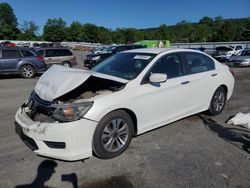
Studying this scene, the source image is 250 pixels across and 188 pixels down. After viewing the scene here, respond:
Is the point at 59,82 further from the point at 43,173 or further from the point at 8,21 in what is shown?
the point at 8,21

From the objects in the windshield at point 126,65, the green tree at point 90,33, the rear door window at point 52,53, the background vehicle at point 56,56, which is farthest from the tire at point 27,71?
the green tree at point 90,33

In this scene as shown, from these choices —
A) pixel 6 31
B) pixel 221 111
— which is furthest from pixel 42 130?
pixel 6 31

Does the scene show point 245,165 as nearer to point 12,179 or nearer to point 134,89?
point 134,89

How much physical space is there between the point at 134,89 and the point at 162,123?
0.93 m

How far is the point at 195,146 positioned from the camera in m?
4.12

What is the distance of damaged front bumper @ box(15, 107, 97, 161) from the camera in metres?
3.24

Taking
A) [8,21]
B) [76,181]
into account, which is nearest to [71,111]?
[76,181]

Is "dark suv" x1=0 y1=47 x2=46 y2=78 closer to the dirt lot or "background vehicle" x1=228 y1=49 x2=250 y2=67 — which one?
the dirt lot

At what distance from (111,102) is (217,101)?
10.3 ft

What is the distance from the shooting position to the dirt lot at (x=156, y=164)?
312 centimetres

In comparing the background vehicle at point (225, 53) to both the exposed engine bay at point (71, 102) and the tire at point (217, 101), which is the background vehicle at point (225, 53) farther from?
the exposed engine bay at point (71, 102)

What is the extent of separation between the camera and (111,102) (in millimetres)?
3527

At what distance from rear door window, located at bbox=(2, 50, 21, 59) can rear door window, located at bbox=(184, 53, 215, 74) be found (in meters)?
10.2

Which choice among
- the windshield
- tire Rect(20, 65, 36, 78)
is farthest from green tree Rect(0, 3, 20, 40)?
the windshield
